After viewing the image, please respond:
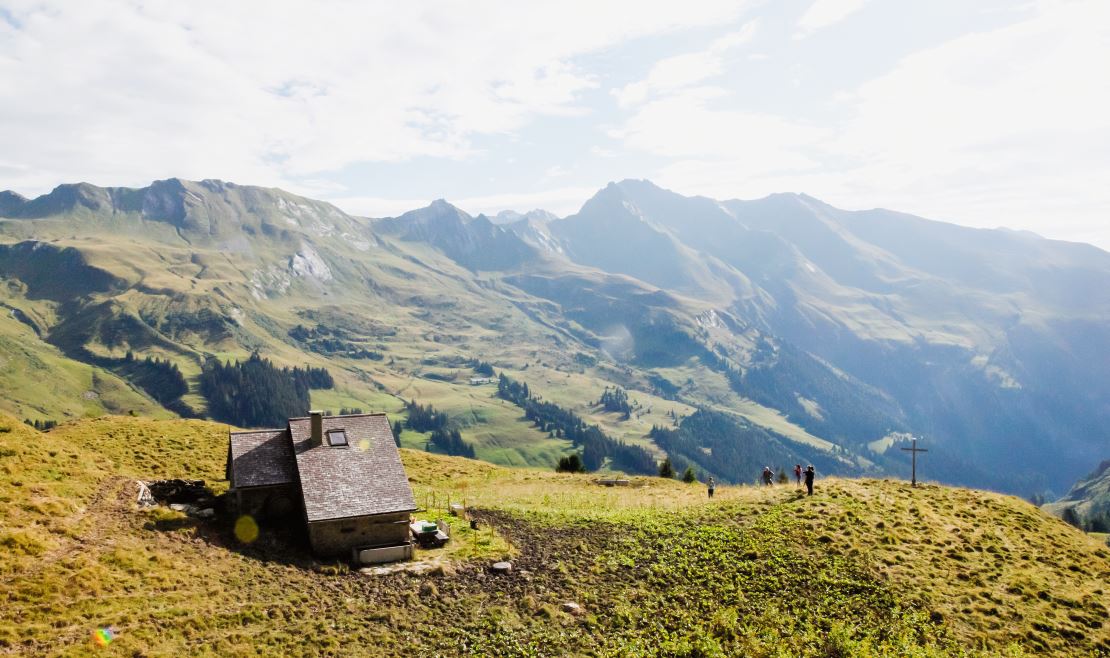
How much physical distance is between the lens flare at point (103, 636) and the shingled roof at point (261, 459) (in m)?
14.7

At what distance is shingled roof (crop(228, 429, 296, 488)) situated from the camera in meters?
38.3

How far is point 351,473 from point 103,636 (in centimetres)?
1636

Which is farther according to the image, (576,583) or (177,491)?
(177,491)

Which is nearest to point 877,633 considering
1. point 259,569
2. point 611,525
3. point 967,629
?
point 967,629

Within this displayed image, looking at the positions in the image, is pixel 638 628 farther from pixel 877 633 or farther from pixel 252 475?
pixel 252 475

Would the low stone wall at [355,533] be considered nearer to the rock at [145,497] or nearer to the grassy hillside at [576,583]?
the grassy hillside at [576,583]

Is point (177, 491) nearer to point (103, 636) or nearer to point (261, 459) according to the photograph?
point (261, 459)

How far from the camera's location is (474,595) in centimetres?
3103

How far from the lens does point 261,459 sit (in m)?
40.1

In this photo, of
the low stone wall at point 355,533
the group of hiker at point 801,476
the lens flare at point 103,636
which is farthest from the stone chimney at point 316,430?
the group of hiker at point 801,476

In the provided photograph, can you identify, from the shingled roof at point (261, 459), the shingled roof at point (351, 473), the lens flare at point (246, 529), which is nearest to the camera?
Answer: the lens flare at point (246, 529)

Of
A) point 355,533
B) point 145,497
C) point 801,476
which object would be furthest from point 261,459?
point 801,476

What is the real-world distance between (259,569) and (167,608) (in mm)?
5745

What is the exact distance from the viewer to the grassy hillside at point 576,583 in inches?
1001
